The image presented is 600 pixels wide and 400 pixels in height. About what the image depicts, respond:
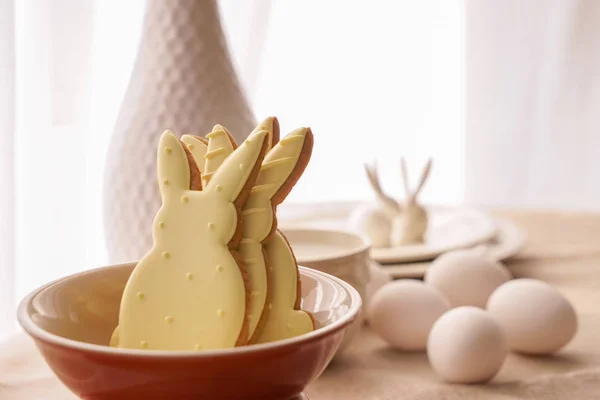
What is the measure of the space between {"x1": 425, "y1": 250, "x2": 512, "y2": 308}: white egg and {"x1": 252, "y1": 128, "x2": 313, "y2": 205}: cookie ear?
343 millimetres

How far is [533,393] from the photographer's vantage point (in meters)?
0.50

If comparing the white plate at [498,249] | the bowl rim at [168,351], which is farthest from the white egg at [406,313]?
the bowl rim at [168,351]

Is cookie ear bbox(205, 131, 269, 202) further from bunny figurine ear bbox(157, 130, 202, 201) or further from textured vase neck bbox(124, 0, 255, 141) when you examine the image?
textured vase neck bbox(124, 0, 255, 141)

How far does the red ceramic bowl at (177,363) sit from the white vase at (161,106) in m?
0.26

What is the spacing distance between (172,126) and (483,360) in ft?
1.02

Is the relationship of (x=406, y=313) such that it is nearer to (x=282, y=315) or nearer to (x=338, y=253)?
(x=338, y=253)

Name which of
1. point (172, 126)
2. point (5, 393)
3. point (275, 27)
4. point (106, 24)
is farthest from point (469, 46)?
point (5, 393)

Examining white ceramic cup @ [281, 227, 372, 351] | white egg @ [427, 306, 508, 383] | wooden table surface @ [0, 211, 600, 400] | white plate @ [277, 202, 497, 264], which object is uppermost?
white ceramic cup @ [281, 227, 372, 351]

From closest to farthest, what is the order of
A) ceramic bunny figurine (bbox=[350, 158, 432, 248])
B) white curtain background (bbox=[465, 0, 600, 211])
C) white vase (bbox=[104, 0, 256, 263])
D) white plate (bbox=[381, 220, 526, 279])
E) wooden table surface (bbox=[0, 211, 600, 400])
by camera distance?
1. wooden table surface (bbox=[0, 211, 600, 400])
2. white vase (bbox=[104, 0, 256, 263])
3. white plate (bbox=[381, 220, 526, 279])
4. ceramic bunny figurine (bbox=[350, 158, 432, 248])
5. white curtain background (bbox=[465, 0, 600, 211])

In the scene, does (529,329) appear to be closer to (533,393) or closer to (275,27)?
(533,393)

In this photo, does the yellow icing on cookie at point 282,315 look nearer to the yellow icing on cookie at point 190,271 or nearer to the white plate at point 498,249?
the yellow icing on cookie at point 190,271

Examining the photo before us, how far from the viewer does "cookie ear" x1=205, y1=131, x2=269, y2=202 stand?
1.08 feet

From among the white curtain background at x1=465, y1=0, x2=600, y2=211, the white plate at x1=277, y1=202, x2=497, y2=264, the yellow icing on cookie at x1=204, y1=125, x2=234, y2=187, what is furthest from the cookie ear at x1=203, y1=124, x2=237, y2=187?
the white curtain background at x1=465, y1=0, x2=600, y2=211

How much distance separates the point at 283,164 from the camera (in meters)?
0.35
